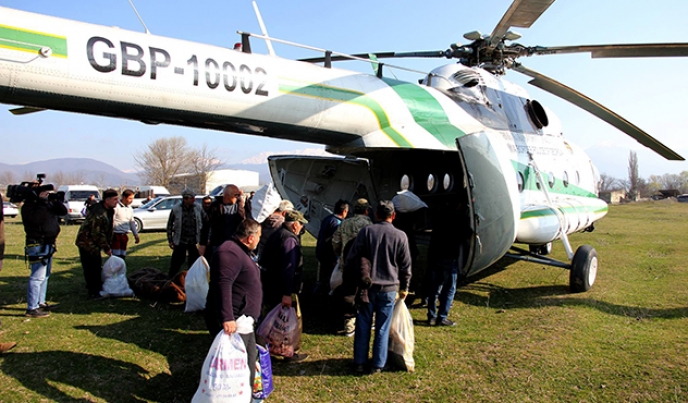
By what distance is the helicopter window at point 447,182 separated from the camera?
827 cm

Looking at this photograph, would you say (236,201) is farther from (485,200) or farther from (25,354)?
(485,200)

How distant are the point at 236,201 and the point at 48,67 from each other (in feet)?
9.71

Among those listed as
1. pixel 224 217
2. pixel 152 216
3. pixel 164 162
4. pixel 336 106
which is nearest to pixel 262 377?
pixel 224 217

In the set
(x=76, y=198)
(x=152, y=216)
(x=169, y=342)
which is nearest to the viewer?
(x=169, y=342)

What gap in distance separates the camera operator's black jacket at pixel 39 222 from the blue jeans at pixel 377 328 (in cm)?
433

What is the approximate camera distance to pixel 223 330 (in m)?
3.28

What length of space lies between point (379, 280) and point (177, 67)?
10.6 feet

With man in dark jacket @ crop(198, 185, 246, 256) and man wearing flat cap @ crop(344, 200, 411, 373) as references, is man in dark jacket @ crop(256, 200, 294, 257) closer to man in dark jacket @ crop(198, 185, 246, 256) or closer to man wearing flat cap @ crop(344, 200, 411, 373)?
man in dark jacket @ crop(198, 185, 246, 256)

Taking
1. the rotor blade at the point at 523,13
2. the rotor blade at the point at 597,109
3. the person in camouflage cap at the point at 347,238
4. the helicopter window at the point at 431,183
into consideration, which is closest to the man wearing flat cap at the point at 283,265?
the person in camouflage cap at the point at 347,238

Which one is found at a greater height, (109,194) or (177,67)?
(177,67)

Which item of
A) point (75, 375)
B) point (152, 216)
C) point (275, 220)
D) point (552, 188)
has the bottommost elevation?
point (75, 375)

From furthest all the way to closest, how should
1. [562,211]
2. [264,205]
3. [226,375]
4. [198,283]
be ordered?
[562,211], [264,205], [198,283], [226,375]

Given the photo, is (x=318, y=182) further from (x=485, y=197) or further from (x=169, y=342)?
(x=169, y=342)

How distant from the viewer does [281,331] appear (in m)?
4.32
